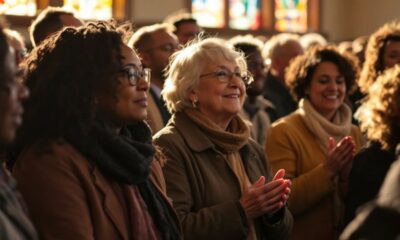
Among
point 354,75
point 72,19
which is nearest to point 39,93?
point 72,19

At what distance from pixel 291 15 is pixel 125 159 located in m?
13.0

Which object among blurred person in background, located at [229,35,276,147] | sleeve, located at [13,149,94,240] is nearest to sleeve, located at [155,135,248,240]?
sleeve, located at [13,149,94,240]

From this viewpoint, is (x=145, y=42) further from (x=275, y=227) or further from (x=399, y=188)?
(x=399, y=188)

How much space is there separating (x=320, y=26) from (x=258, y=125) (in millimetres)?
10235

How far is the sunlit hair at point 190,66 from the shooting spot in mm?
3947

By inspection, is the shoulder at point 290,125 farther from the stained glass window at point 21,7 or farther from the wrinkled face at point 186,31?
the stained glass window at point 21,7

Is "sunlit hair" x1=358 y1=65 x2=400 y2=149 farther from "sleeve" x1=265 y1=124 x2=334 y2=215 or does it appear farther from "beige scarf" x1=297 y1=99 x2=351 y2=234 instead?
"beige scarf" x1=297 y1=99 x2=351 y2=234

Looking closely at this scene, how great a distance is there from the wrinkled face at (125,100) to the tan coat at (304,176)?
153 centimetres

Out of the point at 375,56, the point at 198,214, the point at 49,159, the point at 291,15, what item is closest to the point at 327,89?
the point at 375,56

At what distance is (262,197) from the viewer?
11.9 feet

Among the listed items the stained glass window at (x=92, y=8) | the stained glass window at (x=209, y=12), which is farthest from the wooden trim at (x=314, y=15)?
the stained glass window at (x=92, y=8)

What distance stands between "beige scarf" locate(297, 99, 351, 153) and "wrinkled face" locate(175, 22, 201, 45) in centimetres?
213

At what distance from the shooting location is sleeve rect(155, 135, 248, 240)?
3.58m

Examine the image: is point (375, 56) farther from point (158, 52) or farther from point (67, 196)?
point (67, 196)
